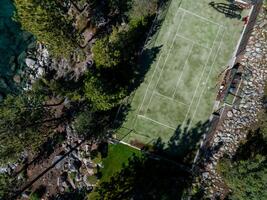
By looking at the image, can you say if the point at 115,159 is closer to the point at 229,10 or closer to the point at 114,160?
the point at 114,160

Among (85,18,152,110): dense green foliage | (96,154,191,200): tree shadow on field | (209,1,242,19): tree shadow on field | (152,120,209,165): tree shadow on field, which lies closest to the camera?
(85,18,152,110): dense green foliage

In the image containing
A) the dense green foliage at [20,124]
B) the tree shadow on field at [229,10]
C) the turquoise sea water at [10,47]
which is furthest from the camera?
the turquoise sea water at [10,47]

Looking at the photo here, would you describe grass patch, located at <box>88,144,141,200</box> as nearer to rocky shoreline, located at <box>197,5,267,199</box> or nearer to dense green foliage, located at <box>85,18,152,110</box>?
dense green foliage, located at <box>85,18,152,110</box>

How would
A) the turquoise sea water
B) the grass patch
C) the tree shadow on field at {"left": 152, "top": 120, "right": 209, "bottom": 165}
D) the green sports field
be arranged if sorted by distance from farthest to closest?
the turquoise sea water
the green sports field
the grass patch
the tree shadow on field at {"left": 152, "top": 120, "right": 209, "bottom": 165}

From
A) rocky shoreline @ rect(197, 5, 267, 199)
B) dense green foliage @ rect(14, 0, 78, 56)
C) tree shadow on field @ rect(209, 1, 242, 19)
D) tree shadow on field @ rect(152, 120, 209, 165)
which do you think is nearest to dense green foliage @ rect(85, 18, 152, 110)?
dense green foliage @ rect(14, 0, 78, 56)

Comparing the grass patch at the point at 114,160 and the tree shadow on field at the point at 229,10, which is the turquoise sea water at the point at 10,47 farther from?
the tree shadow on field at the point at 229,10

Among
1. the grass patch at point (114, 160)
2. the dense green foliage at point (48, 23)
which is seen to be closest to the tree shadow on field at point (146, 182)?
the grass patch at point (114, 160)

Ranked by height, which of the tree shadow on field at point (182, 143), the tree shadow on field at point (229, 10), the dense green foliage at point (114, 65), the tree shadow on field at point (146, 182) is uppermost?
the tree shadow on field at point (229, 10)
